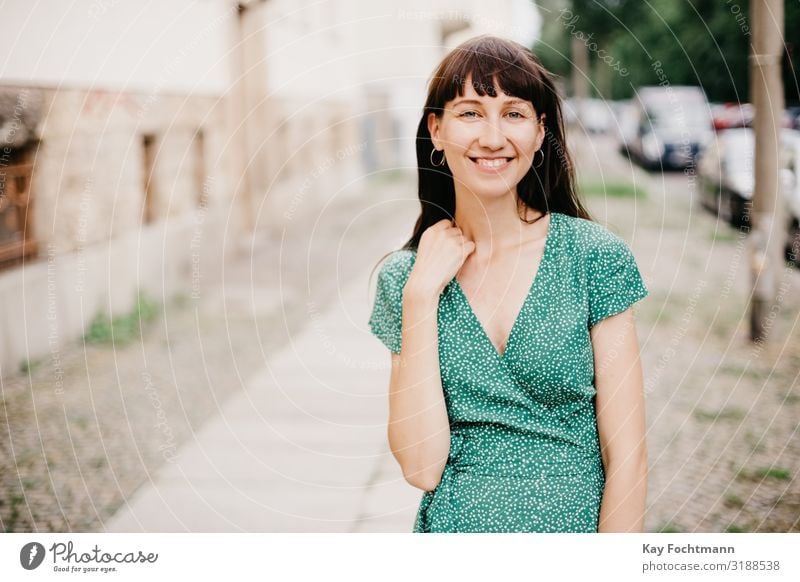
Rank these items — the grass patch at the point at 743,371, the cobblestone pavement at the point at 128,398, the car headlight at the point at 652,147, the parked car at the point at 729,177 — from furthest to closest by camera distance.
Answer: the car headlight at the point at 652,147 < the parked car at the point at 729,177 < the grass patch at the point at 743,371 < the cobblestone pavement at the point at 128,398

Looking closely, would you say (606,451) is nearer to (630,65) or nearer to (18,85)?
(18,85)

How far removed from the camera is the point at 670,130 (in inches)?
595

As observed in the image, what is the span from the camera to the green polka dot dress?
1.51 m

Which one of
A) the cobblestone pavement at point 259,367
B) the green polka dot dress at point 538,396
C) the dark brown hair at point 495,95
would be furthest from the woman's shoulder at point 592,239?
the cobblestone pavement at point 259,367

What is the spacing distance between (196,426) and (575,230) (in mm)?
2660

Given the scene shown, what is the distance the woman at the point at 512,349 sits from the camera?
151cm

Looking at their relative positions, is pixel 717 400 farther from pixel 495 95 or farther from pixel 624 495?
pixel 495 95

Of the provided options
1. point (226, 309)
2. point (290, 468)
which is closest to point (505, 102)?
point (290, 468)

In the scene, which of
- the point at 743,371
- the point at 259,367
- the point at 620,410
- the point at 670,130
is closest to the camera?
the point at 620,410

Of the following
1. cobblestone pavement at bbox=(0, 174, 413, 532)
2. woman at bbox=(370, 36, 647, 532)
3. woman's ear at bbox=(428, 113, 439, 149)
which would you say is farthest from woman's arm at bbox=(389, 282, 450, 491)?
cobblestone pavement at bbox=(0, 174, 413, 532)

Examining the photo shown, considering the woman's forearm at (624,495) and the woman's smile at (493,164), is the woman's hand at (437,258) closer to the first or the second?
the woman's smile at (493,164)

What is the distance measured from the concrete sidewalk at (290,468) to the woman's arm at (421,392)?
4.49 feet

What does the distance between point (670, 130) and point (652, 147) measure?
22.0 inches
